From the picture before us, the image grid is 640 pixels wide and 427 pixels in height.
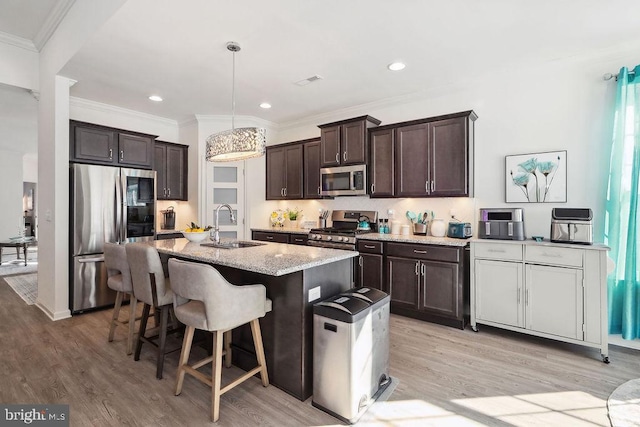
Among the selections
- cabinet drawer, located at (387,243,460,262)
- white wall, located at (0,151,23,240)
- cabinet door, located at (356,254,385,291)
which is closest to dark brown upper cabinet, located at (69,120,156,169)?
cabinet door, located at (356,254,385,291)

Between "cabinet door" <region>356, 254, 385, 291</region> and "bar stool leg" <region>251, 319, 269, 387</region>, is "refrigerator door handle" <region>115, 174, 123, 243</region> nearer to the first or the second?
"bar stool leg" <region>251, 319, 269, 387</region>

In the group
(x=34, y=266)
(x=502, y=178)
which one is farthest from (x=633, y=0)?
(x=34, y=266)

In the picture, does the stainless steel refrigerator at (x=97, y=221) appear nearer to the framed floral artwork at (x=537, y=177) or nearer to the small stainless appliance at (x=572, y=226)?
the framed floral artwork at (x=537, y=177)

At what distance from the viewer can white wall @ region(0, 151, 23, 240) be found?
8.20 metres

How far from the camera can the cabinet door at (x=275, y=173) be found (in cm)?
563

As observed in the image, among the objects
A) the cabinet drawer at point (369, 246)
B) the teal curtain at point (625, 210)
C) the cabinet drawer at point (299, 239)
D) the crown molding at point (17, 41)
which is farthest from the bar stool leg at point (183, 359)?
the crown molding at point (17, 41)

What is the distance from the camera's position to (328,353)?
203 cm

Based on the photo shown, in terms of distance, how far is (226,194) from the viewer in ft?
18.3

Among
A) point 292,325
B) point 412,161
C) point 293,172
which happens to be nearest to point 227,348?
point 292,325

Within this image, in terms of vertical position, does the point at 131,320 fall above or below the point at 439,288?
below

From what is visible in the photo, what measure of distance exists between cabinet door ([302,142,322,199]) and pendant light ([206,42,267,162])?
215 centimetres

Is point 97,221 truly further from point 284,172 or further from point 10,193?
point 10,193

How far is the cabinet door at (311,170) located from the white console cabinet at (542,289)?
2600 mm

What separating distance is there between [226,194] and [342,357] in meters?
4.22
